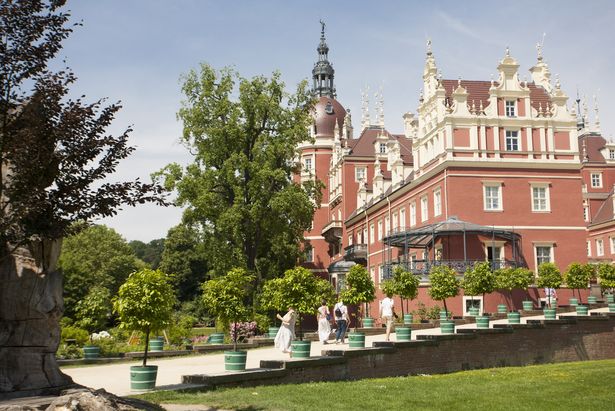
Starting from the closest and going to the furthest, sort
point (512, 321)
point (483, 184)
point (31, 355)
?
point (31, 355) → point (512, 321) → point (483, 184)

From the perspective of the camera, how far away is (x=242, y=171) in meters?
39.0

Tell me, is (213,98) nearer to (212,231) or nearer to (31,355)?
(212,231)

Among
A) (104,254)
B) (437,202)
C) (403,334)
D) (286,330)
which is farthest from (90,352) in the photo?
(104,254)

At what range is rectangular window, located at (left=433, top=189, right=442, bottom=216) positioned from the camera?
38938mm

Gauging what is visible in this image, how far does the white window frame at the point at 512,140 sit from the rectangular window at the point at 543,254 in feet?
19.7

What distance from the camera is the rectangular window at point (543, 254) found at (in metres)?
38.1

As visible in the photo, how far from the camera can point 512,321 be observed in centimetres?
2648

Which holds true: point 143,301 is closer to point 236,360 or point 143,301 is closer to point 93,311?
point 236,360

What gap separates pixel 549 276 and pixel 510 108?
10698 mm

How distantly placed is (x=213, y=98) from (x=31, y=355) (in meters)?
31.7

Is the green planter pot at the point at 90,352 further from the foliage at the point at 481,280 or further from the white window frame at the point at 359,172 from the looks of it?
the white window frame at the point at 359,172

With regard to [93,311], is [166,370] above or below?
below

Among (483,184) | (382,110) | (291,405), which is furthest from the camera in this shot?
(382,110)

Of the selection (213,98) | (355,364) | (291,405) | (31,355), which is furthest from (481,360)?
(213,98)
